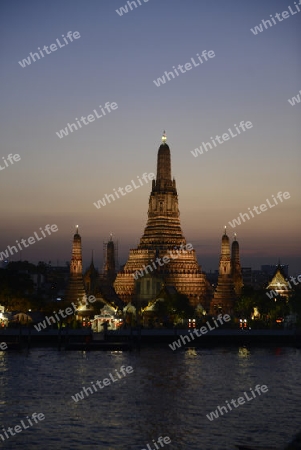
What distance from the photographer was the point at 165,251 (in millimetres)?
115875

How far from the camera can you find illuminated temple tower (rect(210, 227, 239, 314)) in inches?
4306

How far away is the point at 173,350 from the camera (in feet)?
254

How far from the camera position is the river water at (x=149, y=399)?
1533 inches

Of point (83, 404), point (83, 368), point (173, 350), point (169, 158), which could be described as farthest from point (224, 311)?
point (83, 404)

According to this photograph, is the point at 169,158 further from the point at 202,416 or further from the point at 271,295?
the point at 202,416

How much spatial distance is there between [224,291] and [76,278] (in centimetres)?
1982

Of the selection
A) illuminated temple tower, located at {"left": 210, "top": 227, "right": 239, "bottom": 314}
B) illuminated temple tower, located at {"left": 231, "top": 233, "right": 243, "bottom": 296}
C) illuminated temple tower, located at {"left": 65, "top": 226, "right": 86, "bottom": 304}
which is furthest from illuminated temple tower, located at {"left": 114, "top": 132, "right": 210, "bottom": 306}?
illuminated temple tower, located at {"left": 231, "top": 233, "right": 243, "bottom": 296}
